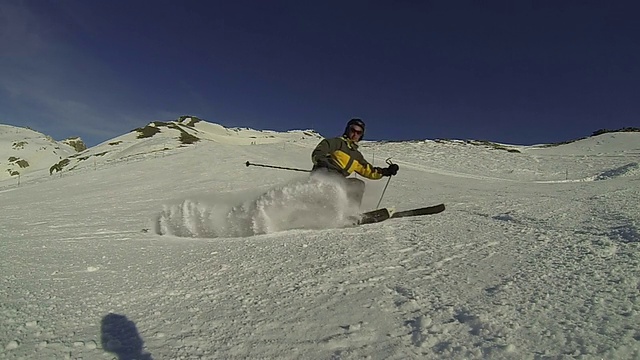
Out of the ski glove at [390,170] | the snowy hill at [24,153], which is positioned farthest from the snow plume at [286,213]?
the snowy hill at [24,153]

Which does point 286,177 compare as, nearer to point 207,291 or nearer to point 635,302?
point 207,291

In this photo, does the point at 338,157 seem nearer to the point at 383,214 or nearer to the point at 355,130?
the point at 355,130

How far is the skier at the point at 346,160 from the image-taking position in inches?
269

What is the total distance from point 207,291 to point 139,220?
208 inches

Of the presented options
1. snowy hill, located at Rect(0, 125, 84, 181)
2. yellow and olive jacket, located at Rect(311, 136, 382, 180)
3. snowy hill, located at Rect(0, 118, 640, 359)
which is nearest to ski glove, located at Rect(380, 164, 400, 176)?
yellow and olive jacket, located at Rect(311, 136, 382, 180)

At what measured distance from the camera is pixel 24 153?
52000mm

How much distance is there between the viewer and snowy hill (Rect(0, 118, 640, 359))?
2.65 m

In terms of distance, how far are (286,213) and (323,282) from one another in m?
2.80

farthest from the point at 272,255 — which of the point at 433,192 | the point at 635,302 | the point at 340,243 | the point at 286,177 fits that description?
the point at 286,177

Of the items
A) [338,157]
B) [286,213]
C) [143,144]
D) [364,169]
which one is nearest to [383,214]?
[364,169]

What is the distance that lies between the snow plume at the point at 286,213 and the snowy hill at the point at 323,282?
0.03 meters

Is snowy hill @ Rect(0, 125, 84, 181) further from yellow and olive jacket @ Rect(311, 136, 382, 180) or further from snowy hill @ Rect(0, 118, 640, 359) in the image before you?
yellow and olive jacket @ Rect(311, 136, 382, 180)

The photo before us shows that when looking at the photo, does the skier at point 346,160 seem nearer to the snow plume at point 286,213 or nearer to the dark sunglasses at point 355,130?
the dark sunglasses at point 355,130

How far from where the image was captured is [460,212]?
285 inches
